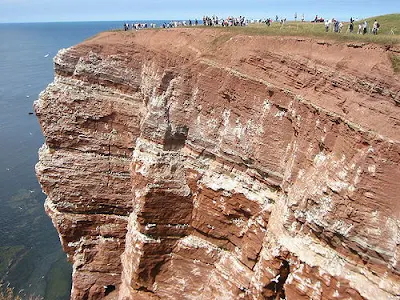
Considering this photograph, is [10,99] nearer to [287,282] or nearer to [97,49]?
[97,49]

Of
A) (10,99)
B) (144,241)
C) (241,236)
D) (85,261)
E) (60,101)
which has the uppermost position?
(60,101)

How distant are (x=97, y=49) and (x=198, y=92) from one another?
9.46 m

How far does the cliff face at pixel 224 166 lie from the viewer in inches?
584

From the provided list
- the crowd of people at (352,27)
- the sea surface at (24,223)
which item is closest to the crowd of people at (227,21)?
the crowd of people at (352,27)

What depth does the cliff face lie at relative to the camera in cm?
1483

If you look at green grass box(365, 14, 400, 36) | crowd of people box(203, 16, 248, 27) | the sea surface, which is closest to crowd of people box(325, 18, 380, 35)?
green grass box(365, 14, 400, 36)

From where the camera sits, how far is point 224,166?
20719 millimetres

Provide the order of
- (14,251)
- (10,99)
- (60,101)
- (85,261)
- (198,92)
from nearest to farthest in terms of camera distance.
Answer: (198,92) < (60,101) < (85,261) < (14,251) < (10,99)

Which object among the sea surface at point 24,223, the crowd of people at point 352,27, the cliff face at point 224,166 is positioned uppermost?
the crowd of people at point 352,27

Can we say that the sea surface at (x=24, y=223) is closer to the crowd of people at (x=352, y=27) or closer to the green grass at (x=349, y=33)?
the green grass at (x=349, y=33)

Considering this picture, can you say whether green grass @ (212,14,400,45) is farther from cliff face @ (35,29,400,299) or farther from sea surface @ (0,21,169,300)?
sea surface @ (0,21,169,300)

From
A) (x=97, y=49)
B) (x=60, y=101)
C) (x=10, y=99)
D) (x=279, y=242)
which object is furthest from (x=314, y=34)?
(x=10, y=99)

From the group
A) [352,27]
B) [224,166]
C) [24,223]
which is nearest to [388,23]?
[352,27]

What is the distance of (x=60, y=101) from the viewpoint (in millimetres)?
25750
